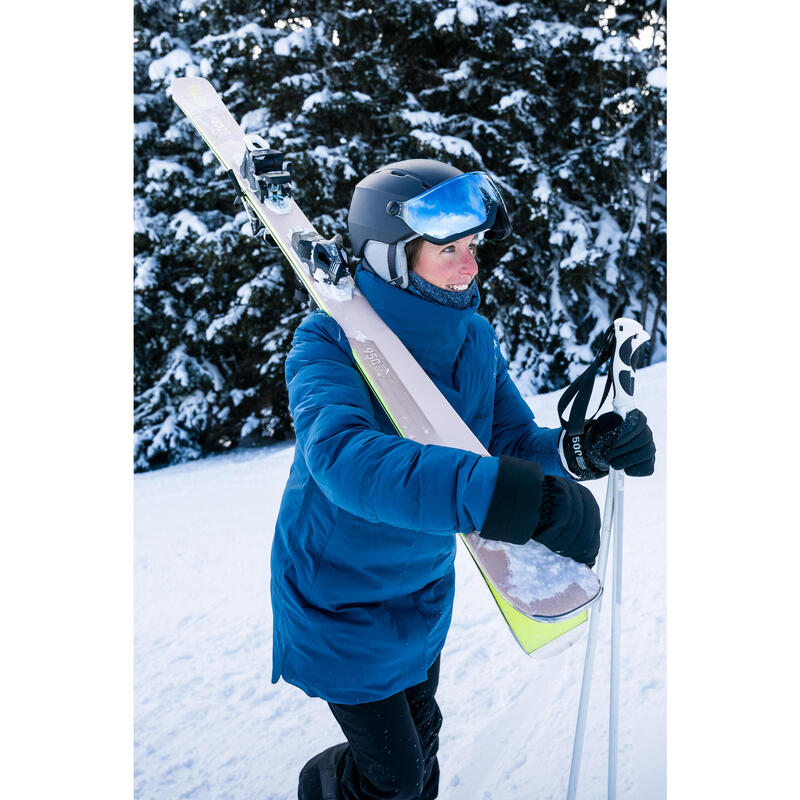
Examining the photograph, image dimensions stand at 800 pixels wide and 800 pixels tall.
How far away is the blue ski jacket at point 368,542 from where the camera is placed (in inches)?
53.4

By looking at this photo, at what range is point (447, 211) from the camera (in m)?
1.39

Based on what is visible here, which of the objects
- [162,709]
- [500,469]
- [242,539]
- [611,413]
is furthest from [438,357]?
[242,539]

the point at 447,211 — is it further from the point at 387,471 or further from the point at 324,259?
the point at 387,471

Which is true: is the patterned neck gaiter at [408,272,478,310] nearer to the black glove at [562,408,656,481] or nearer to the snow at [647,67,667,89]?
the black glove at [562,408,656,481]

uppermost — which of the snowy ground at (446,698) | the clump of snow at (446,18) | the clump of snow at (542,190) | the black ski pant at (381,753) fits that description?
the clump of snow at (446,18)

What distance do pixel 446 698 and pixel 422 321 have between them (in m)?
1.76

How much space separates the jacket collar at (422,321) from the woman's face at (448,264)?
0.05m

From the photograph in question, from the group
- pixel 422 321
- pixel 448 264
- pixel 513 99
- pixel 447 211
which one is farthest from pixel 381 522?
pixel 513 99

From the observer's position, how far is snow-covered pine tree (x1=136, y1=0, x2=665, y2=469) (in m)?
7.21

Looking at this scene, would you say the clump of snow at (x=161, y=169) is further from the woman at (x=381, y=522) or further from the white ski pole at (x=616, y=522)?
the white ski pole at (x=616, y=522)

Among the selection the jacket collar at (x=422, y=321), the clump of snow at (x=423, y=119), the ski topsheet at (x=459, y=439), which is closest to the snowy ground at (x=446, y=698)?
the ski topsheet at (x=459, y=439)

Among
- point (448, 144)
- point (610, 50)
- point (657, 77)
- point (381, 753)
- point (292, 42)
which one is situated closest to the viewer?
point (381, 753)
